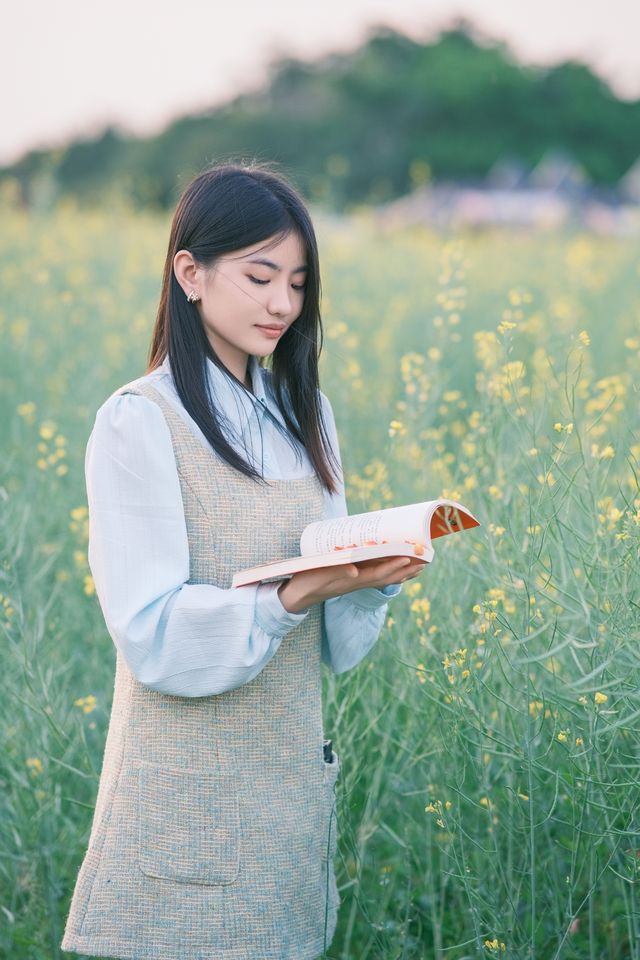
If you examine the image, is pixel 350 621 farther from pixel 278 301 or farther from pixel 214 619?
pixel 278 301

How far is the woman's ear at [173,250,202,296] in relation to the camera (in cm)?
170

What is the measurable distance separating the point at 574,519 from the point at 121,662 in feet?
3.69

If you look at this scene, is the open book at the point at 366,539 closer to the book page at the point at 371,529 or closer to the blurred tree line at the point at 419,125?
the book page at the point at 371,529

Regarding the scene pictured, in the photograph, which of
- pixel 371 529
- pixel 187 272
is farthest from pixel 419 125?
pixel 371 529

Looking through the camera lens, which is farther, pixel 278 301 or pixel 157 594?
pixel 278 301

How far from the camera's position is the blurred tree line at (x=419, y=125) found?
127ft

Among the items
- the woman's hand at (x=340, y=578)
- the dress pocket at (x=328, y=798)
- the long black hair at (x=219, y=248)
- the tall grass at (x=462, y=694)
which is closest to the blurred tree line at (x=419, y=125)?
the tall grass at (x=462, y=694)

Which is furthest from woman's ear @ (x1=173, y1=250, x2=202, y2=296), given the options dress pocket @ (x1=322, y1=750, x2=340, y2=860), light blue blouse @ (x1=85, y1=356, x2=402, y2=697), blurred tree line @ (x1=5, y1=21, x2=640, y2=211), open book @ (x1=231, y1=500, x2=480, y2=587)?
blurred tree line @ (x1=5, y1=21, x2=640, y2=211)

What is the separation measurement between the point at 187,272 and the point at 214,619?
529 millimetres

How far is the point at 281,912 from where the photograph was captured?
5.49 ft

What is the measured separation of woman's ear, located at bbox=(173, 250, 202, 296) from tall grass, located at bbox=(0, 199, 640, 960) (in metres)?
0.63

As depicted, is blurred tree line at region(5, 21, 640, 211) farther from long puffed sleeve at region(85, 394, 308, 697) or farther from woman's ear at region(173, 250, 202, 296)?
long puffed sleeve at region(85, 394, 308, 697)

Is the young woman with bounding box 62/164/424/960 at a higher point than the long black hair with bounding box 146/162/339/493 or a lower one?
lower

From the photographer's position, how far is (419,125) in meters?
40.9
